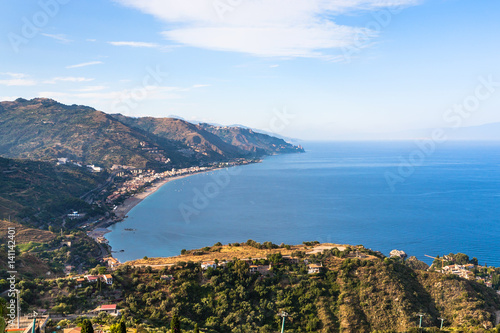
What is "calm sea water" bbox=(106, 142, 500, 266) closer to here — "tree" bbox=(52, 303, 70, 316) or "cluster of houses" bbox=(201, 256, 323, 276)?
"cluster of houses" bbox=(201, 256, 323, 276)

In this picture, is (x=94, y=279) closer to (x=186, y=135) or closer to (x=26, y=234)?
(x=26, y=234)

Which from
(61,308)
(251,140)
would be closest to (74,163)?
(61,308)

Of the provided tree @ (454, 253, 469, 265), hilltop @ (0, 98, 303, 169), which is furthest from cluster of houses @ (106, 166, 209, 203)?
tree @ (454, 253, 469, 265)

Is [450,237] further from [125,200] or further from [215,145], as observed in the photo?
[215,145]

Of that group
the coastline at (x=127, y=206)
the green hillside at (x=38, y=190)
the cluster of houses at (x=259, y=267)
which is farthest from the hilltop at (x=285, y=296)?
the green hillside at (x=38, y=190)

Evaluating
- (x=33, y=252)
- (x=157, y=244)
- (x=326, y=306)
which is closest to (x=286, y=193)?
(x=157, y=244)

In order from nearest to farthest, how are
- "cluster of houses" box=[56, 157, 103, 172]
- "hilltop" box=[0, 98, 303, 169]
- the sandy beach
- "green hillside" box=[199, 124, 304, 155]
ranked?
the sandy beach → "cluster of houses" box=[56, 157, 103, 172] → "hilltop" box=[0, 98, 303, 169] → "green hillside" box=[199, 124, 304, 155]
